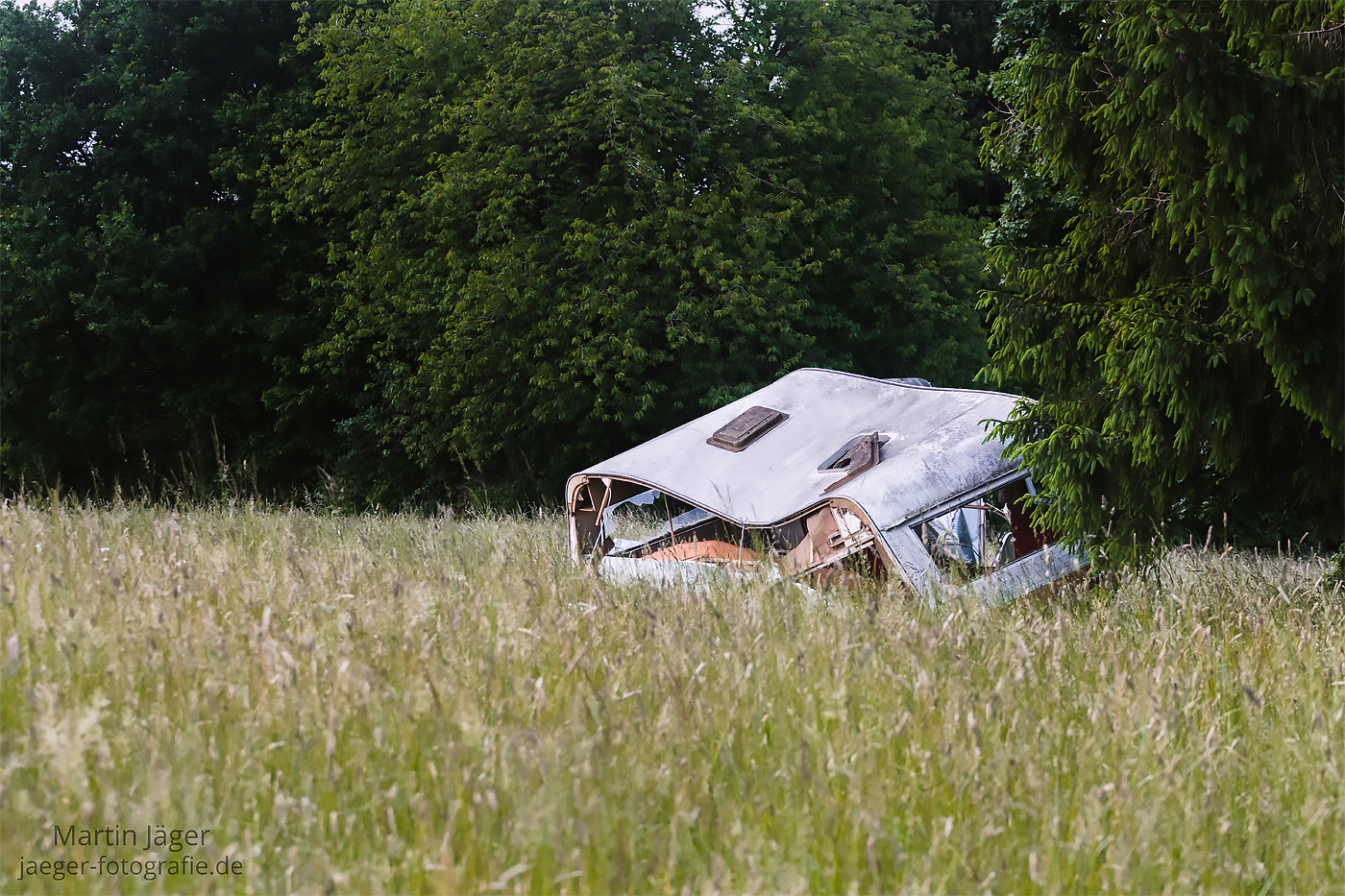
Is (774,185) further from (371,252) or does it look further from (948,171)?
(371,252)

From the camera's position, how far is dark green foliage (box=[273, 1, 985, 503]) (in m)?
15.1

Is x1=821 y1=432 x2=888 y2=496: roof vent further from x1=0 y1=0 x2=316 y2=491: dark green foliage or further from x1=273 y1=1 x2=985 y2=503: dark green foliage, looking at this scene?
x1=0 y1=0 x2=316 y2=491: dark green foliage

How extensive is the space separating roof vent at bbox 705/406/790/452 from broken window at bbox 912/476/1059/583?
153 centimetres

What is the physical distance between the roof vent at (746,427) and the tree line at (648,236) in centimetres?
172

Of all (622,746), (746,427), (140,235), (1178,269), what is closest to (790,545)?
(746,427)

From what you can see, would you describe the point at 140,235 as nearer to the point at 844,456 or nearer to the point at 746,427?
the point at 746,427

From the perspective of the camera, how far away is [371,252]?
17.0 metres

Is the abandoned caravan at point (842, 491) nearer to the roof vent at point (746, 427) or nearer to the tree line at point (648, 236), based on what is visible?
the roof vent at point (746, 427)

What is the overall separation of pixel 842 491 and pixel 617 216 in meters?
11.0

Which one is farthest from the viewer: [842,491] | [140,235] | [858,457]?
[140,235]

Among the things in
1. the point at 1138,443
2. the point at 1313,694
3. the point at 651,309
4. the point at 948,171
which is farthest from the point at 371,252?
the point at 1313,694

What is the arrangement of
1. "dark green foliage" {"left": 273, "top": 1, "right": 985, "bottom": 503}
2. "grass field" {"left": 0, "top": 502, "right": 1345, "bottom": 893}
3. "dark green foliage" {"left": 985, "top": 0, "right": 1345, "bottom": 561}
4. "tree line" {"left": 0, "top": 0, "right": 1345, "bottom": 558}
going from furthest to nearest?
"dark green foliage" {"left": 273, "top": 1, "right": 985, "bottom": 503} → "tree line" {"left": 0, "top": 0, "right": 1345, "bottom": 558} → "dark green foliage" {"left": 985, "top": 0, "right": 1345, "bottom": 561} → "grass field" {"left": 0, "top": 502, "right": 1345, "bottom": 893}

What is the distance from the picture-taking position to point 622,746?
8.68ft

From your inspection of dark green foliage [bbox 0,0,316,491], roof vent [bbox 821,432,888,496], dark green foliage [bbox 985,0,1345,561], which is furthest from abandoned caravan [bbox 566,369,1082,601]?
dark green foliage [bbox 0,0,316,491]
